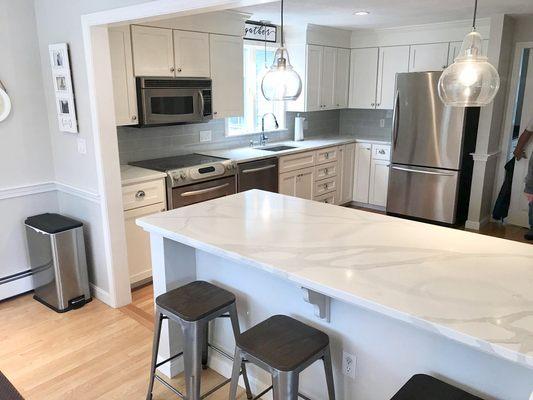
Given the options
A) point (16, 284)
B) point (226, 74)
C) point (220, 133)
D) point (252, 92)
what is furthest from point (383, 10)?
point (16, 284)

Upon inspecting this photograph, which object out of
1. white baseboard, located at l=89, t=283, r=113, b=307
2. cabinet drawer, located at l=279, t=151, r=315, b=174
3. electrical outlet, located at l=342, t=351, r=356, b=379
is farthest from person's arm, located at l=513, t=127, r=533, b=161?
white baseboard, located at l=89, t=283, r=113, b=307

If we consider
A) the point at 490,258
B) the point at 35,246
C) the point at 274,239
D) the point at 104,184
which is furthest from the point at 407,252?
the point at 35,246

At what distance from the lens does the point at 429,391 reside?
4.55 feet

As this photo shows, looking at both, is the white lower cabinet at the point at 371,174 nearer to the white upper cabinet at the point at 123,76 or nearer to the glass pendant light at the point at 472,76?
the white upper cabinet at the point at 123,76

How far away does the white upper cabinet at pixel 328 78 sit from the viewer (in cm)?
524

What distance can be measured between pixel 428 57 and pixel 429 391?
4.39 m

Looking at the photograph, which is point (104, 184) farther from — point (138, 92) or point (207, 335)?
point (207, 335)

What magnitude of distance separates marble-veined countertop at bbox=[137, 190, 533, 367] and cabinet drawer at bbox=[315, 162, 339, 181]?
269 centimetres

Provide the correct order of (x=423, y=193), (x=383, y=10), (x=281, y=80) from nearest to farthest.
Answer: (x=281, y=80), (x=383, y=10), (x=423, y=193)

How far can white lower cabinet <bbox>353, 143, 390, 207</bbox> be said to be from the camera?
5355mm

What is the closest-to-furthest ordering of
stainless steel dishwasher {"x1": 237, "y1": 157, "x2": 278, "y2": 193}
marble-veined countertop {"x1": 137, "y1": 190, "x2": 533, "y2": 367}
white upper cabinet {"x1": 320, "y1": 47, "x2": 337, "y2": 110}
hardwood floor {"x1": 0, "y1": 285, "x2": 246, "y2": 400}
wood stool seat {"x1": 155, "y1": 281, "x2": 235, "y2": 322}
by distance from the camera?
marble-veined countertop {"x1": 137, "y1": 190, "x2": 533, "y2": 367} < wood stool seat {"x1": 155, "y1": 281, "x2": 235, "y2": 322} < hardwood floor {"x1": 0, "y1": 285, "x2": 246, "y2": 400} < stainless steel dishwasher {"x1": 237, "y1": 157, "x2": 278, "y2": 193} < white upper cabinet {"x1": 320, "y1": 47, "x2": 337, "y2": 110}

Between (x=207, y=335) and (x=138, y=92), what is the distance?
6.41 ft

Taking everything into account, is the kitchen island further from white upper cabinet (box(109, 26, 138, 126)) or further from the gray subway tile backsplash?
the gray subway tile backsplash

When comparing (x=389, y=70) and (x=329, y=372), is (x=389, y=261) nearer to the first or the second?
(x=329, y=372)
